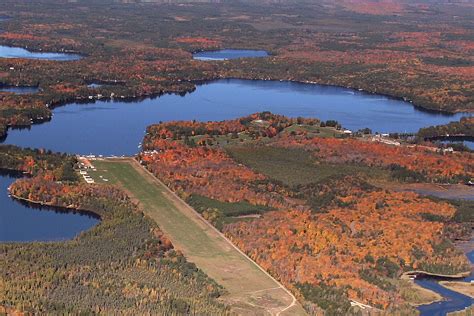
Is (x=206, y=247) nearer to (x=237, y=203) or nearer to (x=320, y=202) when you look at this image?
(x=237, y=203)

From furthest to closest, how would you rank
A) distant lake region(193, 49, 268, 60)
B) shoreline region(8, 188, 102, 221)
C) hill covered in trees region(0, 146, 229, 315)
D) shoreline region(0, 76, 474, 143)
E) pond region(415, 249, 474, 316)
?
distant lake region(193, 49, 268, 60)
shoreline region(0, 76, 474, 143)
shoreline region(8, 188, 102, 221)
pond region(415, 249, 474, 316)
hill covered in trees region(0, 146, 229, 315)

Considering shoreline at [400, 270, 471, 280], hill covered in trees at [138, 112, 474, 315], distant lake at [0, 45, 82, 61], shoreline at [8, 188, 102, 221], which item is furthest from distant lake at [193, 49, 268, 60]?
shoreline at [400, 270, 471, 280]

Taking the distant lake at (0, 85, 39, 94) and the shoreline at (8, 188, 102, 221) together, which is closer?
the shoreline at (8, 188, 102, 221)

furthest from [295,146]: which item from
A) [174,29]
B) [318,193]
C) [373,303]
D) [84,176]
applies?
[174,29]

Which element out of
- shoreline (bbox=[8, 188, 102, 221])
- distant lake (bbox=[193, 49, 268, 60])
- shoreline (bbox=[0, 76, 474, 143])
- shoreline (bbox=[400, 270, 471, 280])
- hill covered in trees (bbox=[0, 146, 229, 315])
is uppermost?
hill covered in trees (bbox=[0, 146, 229, 315])

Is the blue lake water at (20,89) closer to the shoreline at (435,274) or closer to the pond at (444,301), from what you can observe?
the shoreline at (435,274)

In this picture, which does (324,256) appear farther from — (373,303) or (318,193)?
(318,193)

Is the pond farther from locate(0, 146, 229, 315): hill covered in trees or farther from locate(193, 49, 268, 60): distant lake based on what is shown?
locate(193, 49, 268, 60): distant lake
